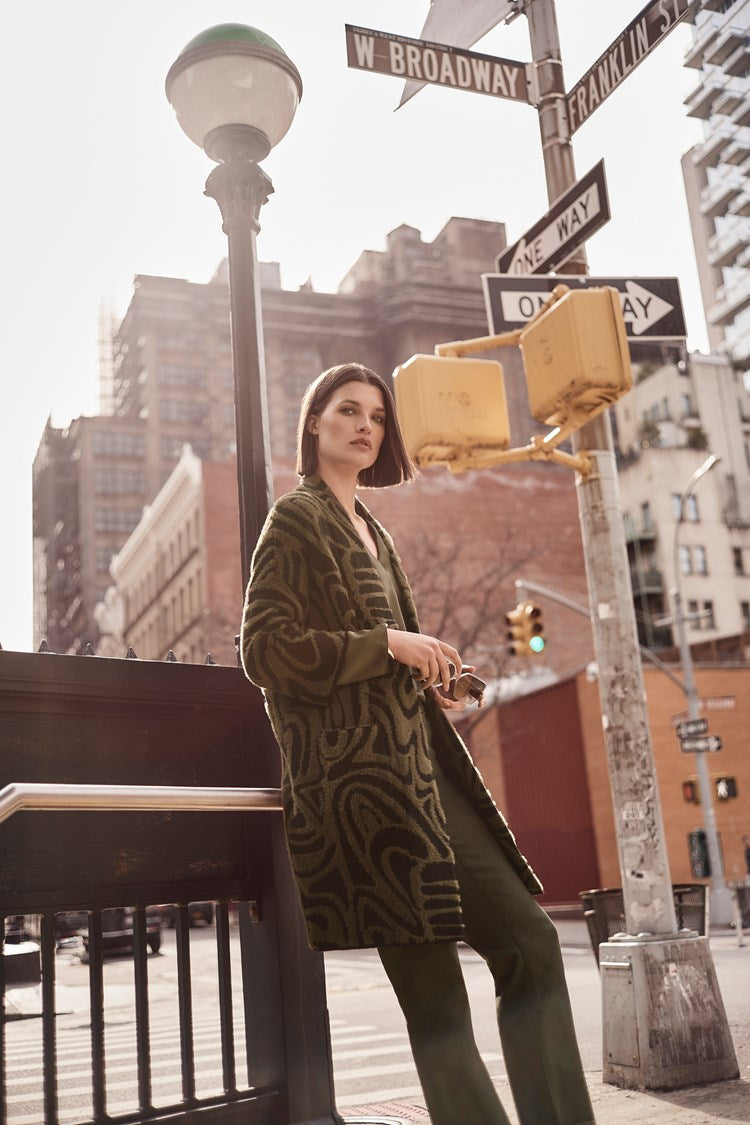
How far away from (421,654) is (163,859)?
1245 mm

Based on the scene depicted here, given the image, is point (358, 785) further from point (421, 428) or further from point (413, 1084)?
point (413, 1084)

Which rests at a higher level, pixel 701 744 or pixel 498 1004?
pixel 701 744

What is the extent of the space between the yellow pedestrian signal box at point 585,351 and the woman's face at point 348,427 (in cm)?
261

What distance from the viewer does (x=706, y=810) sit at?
2512 centimetres

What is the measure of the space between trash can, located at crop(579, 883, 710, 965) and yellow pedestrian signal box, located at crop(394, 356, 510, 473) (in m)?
2.60

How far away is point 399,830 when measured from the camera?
2541 mm

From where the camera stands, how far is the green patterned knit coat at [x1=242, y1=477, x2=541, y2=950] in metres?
2.53

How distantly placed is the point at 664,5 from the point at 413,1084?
6.84 metres

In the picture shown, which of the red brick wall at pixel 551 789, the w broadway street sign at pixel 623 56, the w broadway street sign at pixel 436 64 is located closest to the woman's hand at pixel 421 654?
the w broadway street sign at pixel 623 56

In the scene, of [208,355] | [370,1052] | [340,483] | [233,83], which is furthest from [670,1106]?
[208,355]

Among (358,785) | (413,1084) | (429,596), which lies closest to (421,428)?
(358,785)

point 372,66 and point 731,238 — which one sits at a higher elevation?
point 731,238

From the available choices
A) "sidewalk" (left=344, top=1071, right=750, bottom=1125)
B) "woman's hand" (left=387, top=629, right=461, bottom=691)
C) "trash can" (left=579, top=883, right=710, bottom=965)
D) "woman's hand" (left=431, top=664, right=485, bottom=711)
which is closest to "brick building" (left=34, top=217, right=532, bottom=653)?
"trash can" (left=579, top=883, right=710, bottom=965)

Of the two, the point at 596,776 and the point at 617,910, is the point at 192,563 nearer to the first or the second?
the point at 596,776
